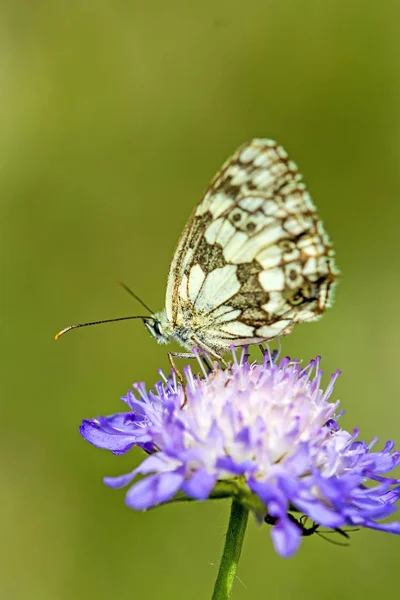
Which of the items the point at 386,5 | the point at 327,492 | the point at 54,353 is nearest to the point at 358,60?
the point at 386,5

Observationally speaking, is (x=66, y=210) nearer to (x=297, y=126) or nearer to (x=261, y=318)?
(x=297, y=126)

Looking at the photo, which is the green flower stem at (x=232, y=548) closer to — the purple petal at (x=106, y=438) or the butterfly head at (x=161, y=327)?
the purple petal at (x=106, y=438)

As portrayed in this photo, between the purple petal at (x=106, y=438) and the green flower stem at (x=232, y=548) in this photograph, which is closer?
the green flower stem at (x=232, y=548)

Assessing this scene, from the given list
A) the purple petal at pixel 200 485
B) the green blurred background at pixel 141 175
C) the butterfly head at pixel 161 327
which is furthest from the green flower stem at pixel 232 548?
the green blurred background at pixel 141 175

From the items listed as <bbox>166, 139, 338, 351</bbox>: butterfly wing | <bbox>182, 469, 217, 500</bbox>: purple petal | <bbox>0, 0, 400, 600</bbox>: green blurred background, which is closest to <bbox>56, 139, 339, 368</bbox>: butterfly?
<bbox>166, 139, 338, 351</bbox>: butterfly wing

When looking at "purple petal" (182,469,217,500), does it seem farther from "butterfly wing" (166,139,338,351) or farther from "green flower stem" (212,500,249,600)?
"butterfly wing" (166,139,338,351)

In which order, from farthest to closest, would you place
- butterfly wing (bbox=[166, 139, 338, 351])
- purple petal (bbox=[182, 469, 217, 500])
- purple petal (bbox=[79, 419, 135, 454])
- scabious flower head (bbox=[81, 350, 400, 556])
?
butterfly wing (bbox=[166, 139, 338, 351]) < purple petal (bbox=[79, 419, 135, 454]) < scabious flower head (bbox=[81, 350, 400, 556]) < purple petal (bbox=[182, 469, 217, 500])
